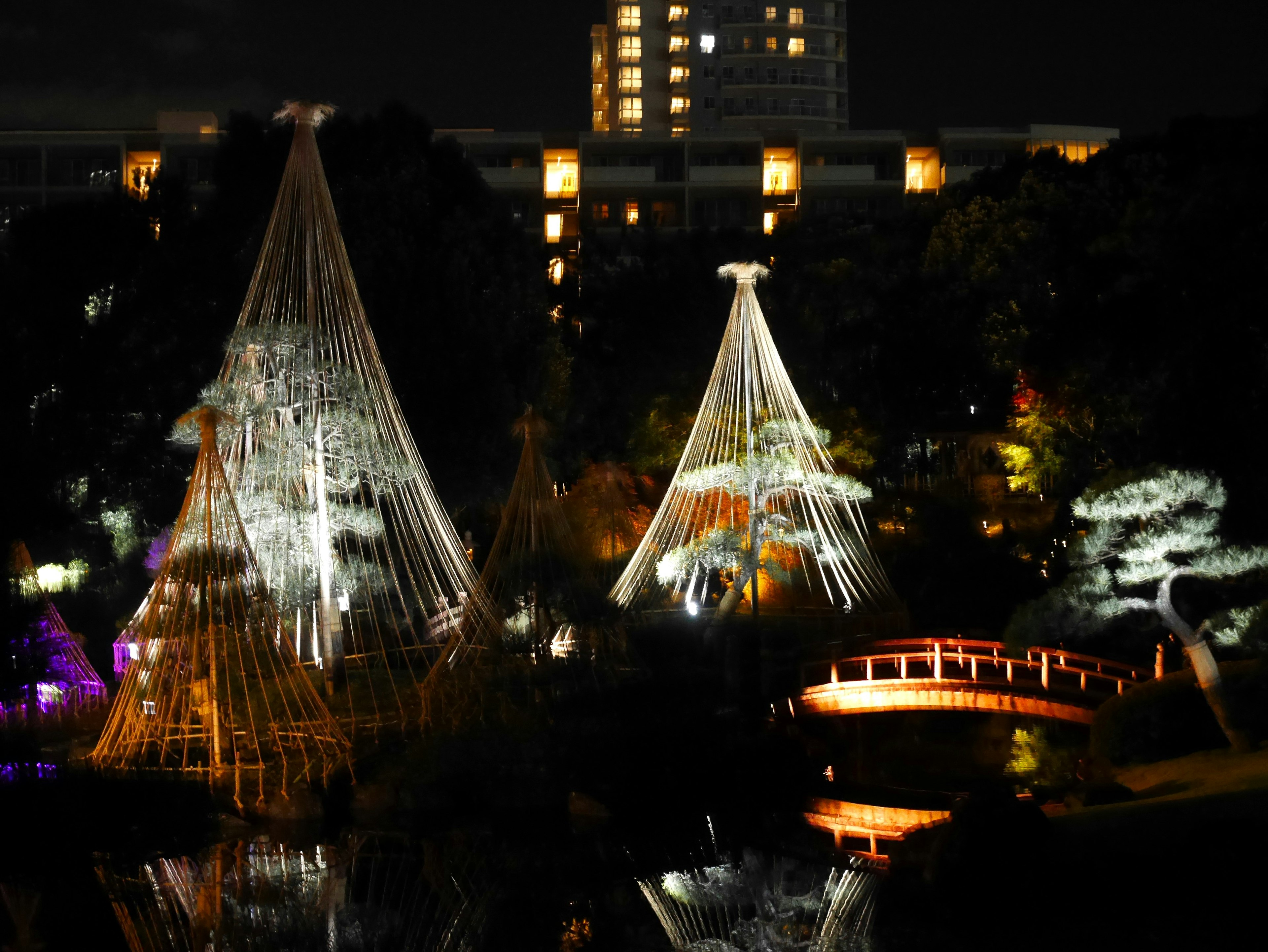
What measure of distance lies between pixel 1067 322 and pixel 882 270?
719 cm

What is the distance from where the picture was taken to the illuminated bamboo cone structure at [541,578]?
693 inches

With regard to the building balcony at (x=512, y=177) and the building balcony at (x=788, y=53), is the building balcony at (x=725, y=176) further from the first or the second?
the building balcony at (x=788, y=53)

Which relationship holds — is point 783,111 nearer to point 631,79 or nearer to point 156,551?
point 631,79

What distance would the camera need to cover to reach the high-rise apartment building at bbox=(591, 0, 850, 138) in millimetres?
56250

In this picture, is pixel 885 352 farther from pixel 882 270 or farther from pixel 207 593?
pixel 207 593

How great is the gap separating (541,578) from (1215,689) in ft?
27.1

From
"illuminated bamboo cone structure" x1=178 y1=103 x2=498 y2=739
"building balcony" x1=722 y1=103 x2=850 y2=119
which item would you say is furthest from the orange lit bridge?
"building balcony" x1=722 y1=103 x2=850 y2=119

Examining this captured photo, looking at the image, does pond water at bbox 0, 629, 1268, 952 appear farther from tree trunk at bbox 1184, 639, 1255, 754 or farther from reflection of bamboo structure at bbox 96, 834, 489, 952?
tree trunk at bbox 1184, 639, 1255, 754

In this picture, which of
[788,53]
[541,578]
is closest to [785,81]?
[788,53]

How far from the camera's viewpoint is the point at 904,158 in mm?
46156

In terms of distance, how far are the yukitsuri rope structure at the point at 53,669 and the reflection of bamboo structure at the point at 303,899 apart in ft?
7.46

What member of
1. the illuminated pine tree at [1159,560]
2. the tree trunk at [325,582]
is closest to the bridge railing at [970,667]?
the illuminated pine tree at [1159,560]

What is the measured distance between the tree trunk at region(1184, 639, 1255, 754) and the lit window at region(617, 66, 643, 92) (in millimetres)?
48693

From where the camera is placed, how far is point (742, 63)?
56.4 m
